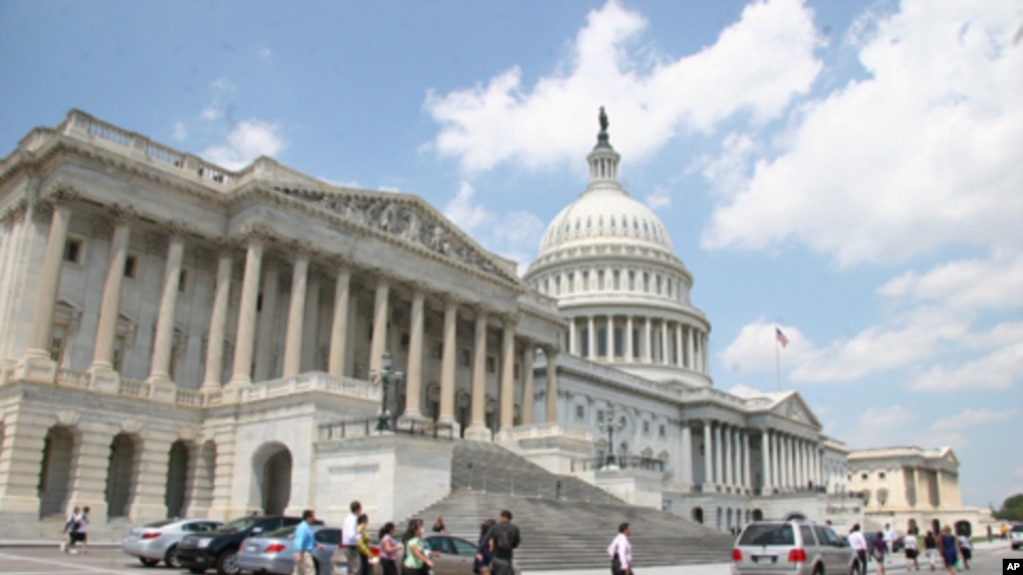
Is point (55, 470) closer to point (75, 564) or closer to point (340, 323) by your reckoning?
point (340, 323)

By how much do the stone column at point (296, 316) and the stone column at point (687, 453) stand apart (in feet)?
186

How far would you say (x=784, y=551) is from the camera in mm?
21578

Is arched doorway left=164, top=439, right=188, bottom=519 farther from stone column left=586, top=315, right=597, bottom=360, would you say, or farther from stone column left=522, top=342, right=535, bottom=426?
stone column left=586, top=315, right=597, bottom=360

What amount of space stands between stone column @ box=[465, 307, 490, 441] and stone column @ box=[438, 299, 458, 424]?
7.00 ft

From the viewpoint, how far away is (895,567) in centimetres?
3897

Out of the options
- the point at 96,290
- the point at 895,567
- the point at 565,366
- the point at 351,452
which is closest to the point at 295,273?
the point at 96,290

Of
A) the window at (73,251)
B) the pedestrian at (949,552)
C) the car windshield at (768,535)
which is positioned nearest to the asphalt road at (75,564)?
the pedestrian at (949,552)

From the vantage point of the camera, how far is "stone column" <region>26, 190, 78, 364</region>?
37094 millimetres

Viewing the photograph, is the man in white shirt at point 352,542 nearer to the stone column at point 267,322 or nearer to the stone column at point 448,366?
the stone column at point 267,322

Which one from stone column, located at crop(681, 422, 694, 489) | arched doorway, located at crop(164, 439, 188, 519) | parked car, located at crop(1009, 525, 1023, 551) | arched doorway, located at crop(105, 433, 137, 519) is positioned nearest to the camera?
arched doorway, located at crop(105, 433, 137, 519)

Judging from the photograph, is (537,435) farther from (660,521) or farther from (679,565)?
(679,565)

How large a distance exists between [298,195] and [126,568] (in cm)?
2418

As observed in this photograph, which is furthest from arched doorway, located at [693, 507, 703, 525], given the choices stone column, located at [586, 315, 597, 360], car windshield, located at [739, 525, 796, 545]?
car windshield, located at [739, 525, 796, 545]

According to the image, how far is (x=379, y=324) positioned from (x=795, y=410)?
77.1 meters
